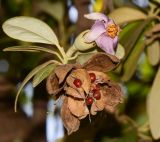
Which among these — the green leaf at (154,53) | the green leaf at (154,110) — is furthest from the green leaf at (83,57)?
the green leaf at (154,53)

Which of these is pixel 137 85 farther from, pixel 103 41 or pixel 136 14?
pixel 103 41

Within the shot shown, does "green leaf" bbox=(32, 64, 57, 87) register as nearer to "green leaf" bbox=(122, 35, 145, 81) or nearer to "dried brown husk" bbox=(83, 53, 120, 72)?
"dried brown husk" bbox=(83, 53, 120, 72)

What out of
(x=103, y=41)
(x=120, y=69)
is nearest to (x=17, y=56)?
(x=120, y=69)

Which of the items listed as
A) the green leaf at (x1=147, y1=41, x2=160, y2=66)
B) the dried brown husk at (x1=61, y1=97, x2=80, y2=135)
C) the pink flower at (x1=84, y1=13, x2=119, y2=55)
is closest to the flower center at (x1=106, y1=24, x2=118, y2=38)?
the pink flower at (x1=84, y1=13, x2=119, y2=55)

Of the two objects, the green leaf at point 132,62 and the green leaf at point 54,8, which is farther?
the green leaf at point 54,8

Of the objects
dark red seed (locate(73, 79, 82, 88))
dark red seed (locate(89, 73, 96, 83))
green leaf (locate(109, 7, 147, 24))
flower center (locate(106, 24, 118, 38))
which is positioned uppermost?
flower center (locate(106, 24, 118, 38))

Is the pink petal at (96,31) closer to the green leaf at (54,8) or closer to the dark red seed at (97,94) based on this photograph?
the dark red seed at (97,94)
